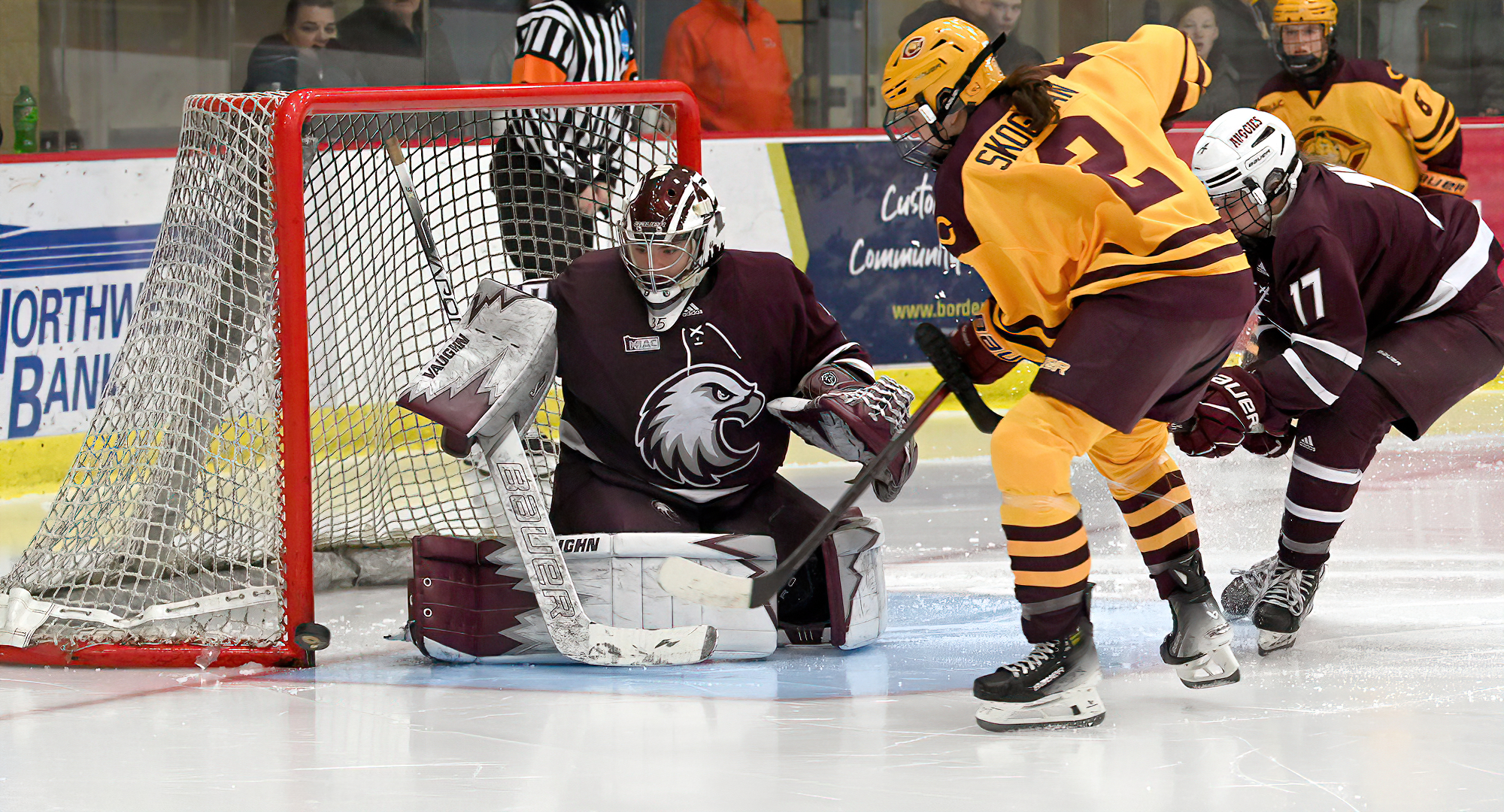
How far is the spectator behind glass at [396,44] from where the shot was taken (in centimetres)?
550

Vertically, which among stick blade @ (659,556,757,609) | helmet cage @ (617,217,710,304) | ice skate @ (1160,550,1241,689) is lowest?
ice skate @ (1160,550,1241,689)

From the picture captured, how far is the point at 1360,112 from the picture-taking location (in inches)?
212

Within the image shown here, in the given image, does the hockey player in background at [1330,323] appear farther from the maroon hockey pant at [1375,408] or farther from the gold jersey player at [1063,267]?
the gold jersey player at [1063,267]

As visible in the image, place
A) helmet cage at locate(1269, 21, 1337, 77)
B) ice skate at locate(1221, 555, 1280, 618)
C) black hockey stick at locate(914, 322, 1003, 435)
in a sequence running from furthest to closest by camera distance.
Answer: helmet cage at locate(1269, 21, 1337, 77), ice skate at locate(1221, 555, 1280, 618), black hockey stick at locate(914, 322, 1003, 435)

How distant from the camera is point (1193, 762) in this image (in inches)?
86.0

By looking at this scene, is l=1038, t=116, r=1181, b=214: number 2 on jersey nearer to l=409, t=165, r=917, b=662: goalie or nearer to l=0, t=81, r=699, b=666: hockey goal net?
l=409, t=165, r=917, b=662: goalie

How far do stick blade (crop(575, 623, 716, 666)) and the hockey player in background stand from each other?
91 cm

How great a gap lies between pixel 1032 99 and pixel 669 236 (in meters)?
0.72

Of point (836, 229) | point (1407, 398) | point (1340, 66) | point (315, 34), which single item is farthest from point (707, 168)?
point (1407, 398)

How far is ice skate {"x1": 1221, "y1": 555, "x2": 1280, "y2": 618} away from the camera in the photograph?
318 centimetres

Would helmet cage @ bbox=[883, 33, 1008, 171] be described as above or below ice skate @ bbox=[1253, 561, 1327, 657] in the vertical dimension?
above

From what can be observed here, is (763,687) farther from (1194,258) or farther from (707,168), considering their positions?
(707,168)

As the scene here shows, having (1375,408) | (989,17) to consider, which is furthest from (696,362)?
(989,17)

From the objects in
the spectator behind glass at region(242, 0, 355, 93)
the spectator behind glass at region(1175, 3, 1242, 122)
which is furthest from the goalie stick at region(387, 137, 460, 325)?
the spectator behind glass at region(1175, 3, 1242, 122)
